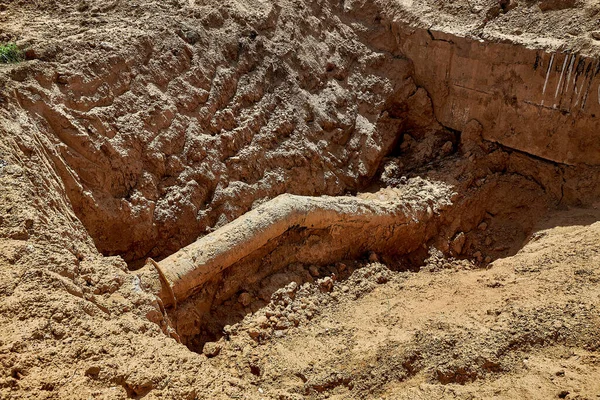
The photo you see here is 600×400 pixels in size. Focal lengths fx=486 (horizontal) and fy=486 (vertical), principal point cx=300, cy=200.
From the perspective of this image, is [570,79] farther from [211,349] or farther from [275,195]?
[211,349]

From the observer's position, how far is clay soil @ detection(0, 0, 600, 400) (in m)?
2.94

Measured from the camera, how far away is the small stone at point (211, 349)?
3.99 m

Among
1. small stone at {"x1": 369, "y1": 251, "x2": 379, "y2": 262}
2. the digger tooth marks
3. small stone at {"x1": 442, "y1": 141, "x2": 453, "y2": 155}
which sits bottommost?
small stone at {"x1": 369, "y1": 251, "x2": 379, "y2": 262}

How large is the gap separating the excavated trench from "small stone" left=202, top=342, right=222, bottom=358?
0.35ft

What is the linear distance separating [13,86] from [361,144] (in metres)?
3.69

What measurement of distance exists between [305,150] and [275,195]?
67 centimetres

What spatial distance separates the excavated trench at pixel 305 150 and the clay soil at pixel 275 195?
0.08ft

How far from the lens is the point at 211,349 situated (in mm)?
4012

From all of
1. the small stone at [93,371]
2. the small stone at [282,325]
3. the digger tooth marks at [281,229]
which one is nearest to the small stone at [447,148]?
the digger tooth marks at [281,229]

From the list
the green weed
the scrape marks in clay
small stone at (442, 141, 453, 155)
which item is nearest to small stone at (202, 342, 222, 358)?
the green weed

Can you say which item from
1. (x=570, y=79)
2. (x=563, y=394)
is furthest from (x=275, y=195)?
(x=570, y=79)

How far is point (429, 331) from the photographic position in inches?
144

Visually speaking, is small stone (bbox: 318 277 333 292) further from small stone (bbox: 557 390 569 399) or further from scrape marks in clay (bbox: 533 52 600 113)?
scrape marks in clay (bbox: 533 52 600 113)

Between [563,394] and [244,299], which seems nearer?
[563,394]
